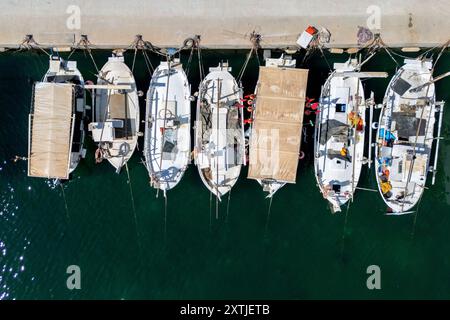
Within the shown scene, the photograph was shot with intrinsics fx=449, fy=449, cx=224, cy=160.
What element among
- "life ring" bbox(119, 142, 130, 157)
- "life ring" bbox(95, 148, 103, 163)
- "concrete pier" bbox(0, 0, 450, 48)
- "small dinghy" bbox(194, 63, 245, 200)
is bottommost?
"life ring" bbox(95, 148, 103, 163)

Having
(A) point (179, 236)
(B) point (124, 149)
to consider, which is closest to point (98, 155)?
(B) point (124, 149)

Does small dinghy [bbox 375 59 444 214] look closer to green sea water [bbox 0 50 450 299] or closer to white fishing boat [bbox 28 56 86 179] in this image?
green sea water [bbox 0 50 450 299]

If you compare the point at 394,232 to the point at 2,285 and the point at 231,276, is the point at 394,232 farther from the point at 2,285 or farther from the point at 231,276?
the point at 2,285

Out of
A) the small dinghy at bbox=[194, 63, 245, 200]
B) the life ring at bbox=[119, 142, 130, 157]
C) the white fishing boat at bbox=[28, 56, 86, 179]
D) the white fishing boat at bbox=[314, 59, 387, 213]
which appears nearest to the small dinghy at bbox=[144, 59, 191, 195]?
the small dinghy at bbox=[194, 63, 245, 200]

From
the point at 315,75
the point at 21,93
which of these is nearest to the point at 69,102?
the point at 21,93
